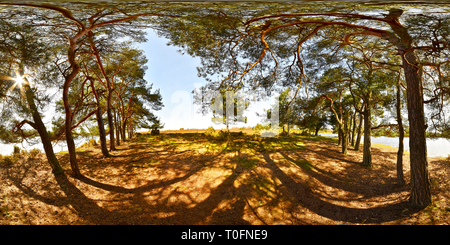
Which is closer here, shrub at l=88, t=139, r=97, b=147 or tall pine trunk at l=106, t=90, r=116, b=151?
tall pine trunk at l=106, t=90, r=116, b=151

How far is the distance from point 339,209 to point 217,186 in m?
1.34

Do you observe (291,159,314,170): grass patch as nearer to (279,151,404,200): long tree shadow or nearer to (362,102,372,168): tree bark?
(279,151,404,200): long tree shadow

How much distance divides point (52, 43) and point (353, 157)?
13.8ft

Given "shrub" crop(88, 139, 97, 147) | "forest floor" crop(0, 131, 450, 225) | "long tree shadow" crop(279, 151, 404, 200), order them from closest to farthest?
"forest floor" crop(0, 131, 450, 225), "long tree shadow" crop(279, 151, 404, 200), "shrub" crop(88, 139, 97, 147)

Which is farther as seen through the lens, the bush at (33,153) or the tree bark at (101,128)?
the tree bark at (101,128)

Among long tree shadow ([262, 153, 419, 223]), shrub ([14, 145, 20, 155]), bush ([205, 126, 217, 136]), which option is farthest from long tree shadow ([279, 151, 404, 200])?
shrub ([14, 145, 20, 155])

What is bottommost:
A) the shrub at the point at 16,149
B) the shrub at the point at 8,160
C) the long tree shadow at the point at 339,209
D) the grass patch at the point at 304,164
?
the long tree shadow at the point at 339,209

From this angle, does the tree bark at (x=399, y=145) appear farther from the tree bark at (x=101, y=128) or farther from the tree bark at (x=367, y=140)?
the tree bark at (x=101, y=128)

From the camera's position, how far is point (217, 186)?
1.62 meters

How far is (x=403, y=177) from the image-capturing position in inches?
72.0

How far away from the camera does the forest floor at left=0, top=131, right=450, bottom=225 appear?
148 cm

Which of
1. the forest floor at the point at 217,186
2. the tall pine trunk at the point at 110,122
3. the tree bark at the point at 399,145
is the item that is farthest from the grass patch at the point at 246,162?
the tree bark at the point at 399,145

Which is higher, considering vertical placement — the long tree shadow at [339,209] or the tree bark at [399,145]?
the tree bark at [399,145]

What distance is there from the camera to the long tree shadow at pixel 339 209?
152 cm
